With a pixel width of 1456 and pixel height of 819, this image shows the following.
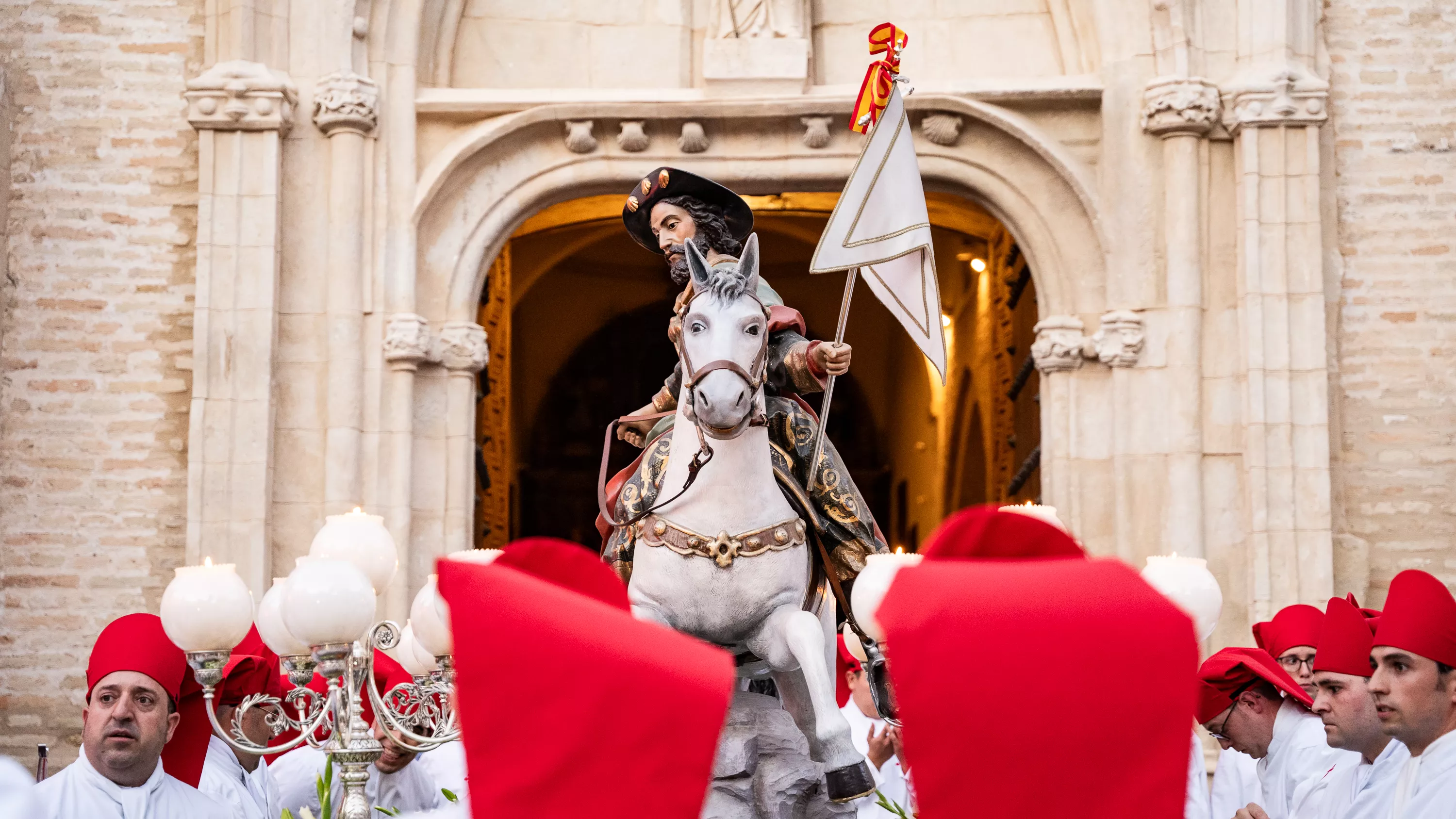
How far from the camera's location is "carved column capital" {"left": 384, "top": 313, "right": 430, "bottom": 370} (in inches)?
362

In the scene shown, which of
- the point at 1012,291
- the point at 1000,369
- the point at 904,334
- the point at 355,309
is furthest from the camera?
the point at 904,334

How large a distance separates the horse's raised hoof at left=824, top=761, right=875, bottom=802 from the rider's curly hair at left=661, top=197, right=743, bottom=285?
1.58 metres

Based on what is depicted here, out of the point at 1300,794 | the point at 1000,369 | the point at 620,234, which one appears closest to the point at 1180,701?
the point at 1300,794

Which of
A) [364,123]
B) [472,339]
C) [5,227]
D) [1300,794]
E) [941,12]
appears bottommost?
[1300,794]

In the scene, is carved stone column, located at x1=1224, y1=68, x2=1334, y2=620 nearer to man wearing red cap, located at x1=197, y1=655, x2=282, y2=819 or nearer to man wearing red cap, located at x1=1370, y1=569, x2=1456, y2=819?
man wearing red cap, located at x1=1370, y1=569, x2=1456, y2=819

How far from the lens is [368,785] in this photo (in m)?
6.70

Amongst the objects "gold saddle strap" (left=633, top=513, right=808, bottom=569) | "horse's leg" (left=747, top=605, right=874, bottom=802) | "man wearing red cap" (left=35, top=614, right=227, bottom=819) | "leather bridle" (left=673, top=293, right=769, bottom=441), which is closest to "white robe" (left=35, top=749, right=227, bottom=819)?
"man wearing red cap" (left=35, top=614, right=227, bottom=819)

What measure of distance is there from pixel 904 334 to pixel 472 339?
31.4ft

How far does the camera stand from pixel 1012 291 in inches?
455

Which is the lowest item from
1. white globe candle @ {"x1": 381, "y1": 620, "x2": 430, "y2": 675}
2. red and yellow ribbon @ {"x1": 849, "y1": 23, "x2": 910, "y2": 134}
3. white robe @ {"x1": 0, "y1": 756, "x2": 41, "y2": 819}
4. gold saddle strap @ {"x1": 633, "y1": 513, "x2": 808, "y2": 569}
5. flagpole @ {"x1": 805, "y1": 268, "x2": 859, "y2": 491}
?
white globe candle @ {"x1": 381, "y1": 620, "x2": 430, "y2": 675}

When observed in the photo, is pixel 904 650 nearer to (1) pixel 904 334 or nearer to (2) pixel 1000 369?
(2) pixel 1000 369

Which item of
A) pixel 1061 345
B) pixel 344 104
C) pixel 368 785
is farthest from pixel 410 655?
pixel 1061 345

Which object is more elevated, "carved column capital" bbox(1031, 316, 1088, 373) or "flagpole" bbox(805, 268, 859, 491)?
"carved column capital" bbox(1031, 316, 1088, 373)

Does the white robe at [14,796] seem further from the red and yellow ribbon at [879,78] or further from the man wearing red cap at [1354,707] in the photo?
the man wearing red cap at [1354,707]
